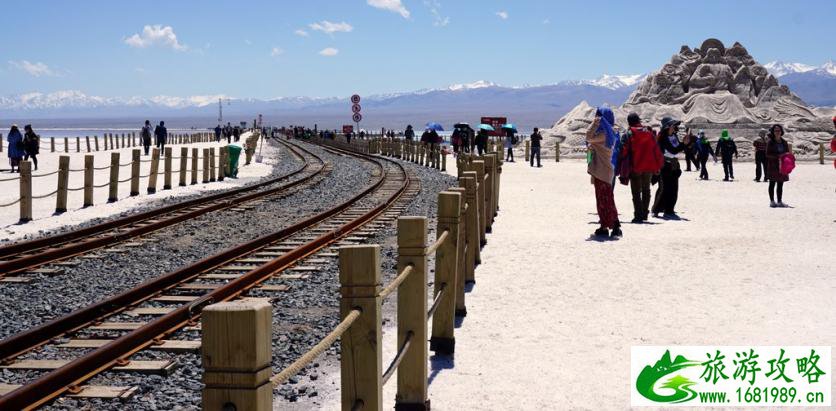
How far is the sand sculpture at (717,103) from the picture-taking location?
51312 mm

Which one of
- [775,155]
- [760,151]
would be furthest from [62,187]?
[760,151]

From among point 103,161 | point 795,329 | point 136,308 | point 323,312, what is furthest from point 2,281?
point 103,161

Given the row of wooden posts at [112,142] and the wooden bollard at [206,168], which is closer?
the wooden bollard at [206,168]

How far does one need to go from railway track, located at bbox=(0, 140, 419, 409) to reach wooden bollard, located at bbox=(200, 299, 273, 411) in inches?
120

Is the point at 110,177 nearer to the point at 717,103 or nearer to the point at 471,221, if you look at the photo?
the point at 471,221

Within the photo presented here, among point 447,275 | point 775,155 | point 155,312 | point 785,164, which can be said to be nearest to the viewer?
point 447,275

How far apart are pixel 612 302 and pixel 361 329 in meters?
5.06

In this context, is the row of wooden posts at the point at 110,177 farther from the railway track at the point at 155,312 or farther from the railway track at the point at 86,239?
the railway track at the point at 155,312

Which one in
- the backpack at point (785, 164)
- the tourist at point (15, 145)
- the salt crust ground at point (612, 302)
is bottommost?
the salt crust ground at point (612, 302)

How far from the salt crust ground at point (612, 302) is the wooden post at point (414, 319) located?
0.32 metres

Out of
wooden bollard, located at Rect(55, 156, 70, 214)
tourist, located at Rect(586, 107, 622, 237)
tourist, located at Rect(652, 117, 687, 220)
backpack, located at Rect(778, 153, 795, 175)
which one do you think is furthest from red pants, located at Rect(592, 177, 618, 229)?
wooden bollard, located at Rect(55, 156, 70, 214)

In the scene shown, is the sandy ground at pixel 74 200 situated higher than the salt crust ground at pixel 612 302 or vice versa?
the sandy ground at pixel 74 200

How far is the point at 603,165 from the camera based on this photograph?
43.9 feet

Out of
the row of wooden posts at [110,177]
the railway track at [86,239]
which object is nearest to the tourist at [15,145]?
the row of wooden posts at [110,177]
